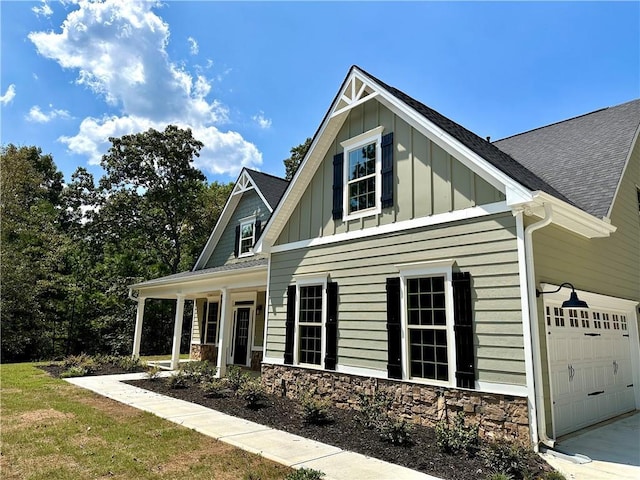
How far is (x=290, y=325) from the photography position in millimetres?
8961

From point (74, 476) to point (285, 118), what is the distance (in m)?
10.2

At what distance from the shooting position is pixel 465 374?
18.9ft

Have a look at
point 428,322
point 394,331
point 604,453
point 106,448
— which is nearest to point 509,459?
point 604,453

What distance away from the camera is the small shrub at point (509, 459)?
4.41 metres

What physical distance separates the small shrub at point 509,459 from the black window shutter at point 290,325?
4798 millimetres

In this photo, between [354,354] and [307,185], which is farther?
[307,185]

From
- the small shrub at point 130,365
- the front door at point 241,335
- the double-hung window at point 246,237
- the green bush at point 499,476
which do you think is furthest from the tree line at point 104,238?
the green bush at point 499,476

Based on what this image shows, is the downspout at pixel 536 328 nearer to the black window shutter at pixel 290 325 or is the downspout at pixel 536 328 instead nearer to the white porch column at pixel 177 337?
the black window shutter at pixel 290 325

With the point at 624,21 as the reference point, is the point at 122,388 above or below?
below

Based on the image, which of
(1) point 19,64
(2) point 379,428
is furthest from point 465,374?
(1) point 19,64

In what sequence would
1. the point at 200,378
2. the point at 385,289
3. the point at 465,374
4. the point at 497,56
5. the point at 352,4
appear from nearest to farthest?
the point at 465,374 < the point at 385,289 < the point at 352,4 < the point at 497,56 < the point at 200,378

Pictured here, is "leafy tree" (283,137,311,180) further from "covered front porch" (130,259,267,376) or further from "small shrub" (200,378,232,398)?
"small shrub" (200,378,232,398)

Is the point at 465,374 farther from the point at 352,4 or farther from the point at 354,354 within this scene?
the point at 352,4

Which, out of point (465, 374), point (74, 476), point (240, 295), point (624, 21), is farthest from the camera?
point (240, 295)
